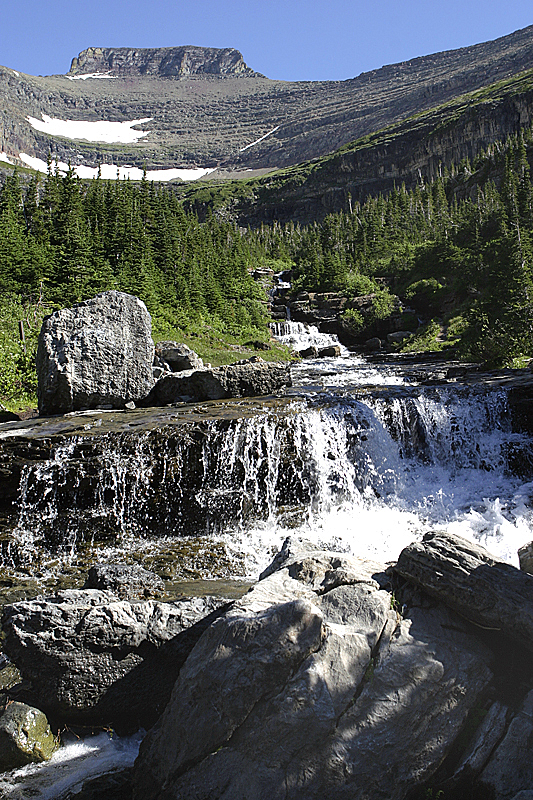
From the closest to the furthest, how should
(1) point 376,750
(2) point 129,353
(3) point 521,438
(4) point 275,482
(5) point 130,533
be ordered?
(1) point 376,750
(5) point 130,533
(4) point 275,482
(3) point 521,438
(2) point 129,353

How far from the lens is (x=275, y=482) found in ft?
43.4

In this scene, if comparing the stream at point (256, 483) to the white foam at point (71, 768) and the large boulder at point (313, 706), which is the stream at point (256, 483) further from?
the large boulder at point (313, 706)

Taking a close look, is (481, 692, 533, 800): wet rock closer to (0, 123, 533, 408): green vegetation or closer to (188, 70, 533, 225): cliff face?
(0, 123, 533, 408): green vegetation

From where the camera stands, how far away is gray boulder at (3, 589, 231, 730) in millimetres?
6160

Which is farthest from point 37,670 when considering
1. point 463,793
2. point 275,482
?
point 275,482

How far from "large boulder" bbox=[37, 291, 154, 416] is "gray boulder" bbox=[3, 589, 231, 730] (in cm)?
1071

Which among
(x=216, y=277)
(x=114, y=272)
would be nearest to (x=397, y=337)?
(x=216, y=277)

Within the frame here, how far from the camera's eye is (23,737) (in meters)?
5.82

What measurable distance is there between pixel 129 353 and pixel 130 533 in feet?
23.6

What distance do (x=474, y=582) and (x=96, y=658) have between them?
4678 mm

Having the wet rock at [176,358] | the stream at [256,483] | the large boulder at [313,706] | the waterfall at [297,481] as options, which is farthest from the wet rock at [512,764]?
the wet rock at [176,358]

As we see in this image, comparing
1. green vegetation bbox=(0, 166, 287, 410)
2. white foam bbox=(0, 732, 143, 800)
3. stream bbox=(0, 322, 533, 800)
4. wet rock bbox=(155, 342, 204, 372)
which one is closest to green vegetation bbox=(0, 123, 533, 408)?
green vegetation bbox=(0, 166, 287, 410)

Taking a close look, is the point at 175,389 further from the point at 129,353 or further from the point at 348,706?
the point at 348,706

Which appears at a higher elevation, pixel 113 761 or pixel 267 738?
pixel 267 738
